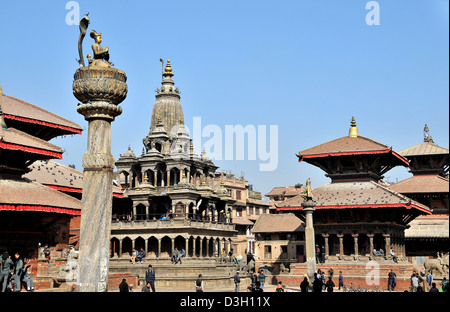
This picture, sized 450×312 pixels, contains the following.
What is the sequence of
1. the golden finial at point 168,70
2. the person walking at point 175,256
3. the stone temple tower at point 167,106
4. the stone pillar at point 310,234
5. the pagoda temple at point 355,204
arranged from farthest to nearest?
the golden finial at point 168,70, the stone temple tower at point 167,106, the person walking at point 175,256, the pagoda temple at point 355,204, the stone pillar at point 310,234

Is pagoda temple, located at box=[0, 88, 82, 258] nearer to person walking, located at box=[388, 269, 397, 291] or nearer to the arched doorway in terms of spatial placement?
the arched doorway

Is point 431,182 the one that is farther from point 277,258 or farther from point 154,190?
point 154,190

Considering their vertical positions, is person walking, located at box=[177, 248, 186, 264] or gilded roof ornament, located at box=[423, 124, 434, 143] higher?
gilded roof ornament, located at box=[423, 124, 434, 143]

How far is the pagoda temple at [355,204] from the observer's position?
151ft

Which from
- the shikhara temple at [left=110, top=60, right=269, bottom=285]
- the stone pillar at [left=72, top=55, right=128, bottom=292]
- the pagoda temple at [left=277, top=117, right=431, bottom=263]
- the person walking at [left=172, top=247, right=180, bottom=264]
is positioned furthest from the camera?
the shikhara temple at [left=110, top=60, right=269, bottom=285]

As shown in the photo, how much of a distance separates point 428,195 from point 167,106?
98.6 ft

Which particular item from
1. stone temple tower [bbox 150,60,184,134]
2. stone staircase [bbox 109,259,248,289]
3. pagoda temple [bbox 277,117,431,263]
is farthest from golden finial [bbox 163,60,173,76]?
stone staircase [bbox 109,259,248,289]

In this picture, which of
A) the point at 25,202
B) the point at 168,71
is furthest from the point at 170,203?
the point at 25,202

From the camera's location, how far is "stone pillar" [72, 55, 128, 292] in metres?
15.0

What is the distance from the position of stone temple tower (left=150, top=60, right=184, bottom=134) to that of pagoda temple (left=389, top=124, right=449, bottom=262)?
25.5 metres

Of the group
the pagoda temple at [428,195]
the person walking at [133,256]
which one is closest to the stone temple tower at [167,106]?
the person walking at [133,256]

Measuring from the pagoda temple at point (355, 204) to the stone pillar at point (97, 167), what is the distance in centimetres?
3290

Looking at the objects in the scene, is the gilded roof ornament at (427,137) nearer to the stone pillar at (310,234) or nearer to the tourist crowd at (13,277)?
the stone pillar at (310,234)

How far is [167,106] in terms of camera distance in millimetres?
65812
